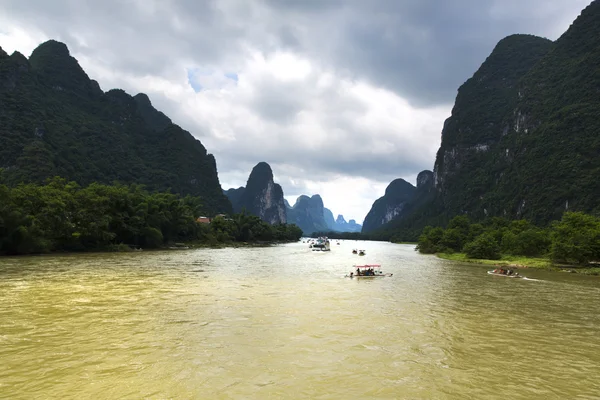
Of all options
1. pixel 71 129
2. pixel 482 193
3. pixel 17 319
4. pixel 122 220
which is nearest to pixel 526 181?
pixel 482 193

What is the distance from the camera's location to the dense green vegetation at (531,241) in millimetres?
40406

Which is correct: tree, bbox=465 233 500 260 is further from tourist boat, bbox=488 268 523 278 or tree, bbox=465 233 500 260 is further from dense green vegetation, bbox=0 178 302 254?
dense green vegetation, bbox=0 178 302 254

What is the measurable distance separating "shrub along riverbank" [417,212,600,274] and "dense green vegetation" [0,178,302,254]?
5306 centimetres

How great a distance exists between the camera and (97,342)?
10922 millimetres

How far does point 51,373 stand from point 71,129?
458 feet

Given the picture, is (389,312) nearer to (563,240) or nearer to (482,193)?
(563,240)

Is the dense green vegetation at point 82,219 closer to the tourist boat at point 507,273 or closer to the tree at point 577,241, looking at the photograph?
the tourist boat at point 507,273

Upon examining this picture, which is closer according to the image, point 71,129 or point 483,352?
point 483,352

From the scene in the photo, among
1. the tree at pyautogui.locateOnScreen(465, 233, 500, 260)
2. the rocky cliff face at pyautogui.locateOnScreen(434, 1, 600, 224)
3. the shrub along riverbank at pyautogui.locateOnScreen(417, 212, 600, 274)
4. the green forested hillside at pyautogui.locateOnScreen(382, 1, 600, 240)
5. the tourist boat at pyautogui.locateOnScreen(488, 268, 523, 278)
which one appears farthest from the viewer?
the rocky cliff face at pyautogui.locateOnScreen(434, 1, 600, 224)

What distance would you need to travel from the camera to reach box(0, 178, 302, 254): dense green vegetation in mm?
39062

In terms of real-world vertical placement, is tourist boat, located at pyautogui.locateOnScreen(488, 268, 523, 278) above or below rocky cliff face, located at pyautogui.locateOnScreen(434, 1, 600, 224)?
below

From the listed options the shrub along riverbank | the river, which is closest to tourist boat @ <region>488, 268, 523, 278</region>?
the shrub along riverbank

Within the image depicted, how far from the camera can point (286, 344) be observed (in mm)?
11398

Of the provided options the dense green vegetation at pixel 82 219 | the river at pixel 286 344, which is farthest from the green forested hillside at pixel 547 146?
the dense green vegetation at pixel 82 219
